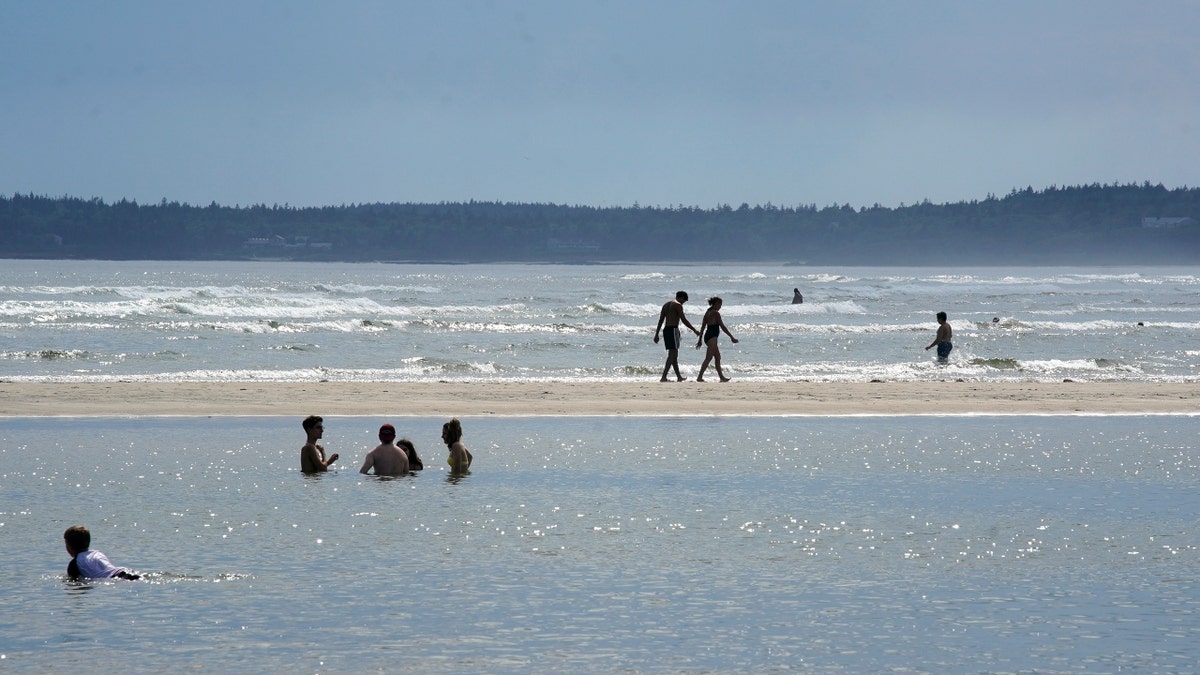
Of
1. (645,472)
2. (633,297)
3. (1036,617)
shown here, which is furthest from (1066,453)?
(633,297)

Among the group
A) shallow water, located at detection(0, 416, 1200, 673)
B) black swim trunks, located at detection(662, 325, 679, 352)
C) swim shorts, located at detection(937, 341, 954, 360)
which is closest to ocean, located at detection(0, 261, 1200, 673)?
shallow water, located at detection(0, 416, 1200, 673)

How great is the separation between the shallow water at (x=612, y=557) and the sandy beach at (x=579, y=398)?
10.9ft

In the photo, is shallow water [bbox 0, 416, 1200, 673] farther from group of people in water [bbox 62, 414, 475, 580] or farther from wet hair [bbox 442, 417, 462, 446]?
wet hair [bbox 442, 417, 462, 446]

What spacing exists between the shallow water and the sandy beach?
10.9 ft

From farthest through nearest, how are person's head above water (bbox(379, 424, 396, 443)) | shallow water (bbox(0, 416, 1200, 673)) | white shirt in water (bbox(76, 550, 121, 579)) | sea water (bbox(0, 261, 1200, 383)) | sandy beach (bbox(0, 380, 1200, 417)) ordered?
1. sea water (bbox(0, 261, 1200, 383))
2. sandy beach (bbox(0, 380, 1200, 417))
3. person's head above water (bbox(379, 424, 396, 443))
4. white shirt in water (bbox(76, 550, 121, 579))
5. shallow water (bbox(0, 416, 1200, 673))

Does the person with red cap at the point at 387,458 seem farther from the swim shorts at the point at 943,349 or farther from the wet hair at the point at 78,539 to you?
the swim shorts at the point at 943,349

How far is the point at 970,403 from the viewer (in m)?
20.2

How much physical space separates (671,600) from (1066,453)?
825cm

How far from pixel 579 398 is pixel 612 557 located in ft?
37.4

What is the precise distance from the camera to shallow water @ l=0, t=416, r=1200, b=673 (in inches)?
279

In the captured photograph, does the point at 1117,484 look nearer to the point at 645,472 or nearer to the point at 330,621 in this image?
the point at 645,472

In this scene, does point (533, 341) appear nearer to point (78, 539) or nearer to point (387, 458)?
point (387, 458)

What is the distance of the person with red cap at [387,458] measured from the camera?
12844 mm

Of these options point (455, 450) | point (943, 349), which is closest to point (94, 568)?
point (455, 450)
